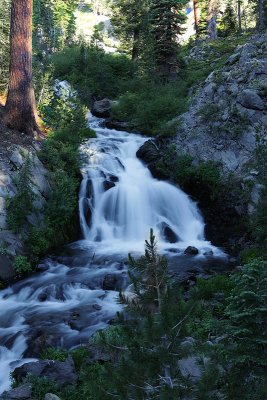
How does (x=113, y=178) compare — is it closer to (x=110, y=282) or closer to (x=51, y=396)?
(x=110, y=282)

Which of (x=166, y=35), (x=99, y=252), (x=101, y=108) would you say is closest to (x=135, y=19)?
(x=166, y=35)

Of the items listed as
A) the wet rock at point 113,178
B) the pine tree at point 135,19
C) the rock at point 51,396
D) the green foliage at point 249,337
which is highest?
the pine tree at point 135,19

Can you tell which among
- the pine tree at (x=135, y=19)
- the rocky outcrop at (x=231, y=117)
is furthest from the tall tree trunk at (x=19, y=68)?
the pine tree at (x=135, y=19)

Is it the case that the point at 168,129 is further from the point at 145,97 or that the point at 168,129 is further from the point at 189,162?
the point at 145,97

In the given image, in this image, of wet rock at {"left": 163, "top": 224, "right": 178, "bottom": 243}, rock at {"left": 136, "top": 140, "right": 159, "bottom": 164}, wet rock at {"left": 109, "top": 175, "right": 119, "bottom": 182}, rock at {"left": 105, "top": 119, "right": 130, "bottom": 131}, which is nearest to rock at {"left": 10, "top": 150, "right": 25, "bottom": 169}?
wet rock at {"left": 109, "top": 175, "right": 119, "bottom": 182}

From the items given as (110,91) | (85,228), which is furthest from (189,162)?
(110,91)

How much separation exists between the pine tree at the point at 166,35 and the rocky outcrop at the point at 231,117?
243 inches

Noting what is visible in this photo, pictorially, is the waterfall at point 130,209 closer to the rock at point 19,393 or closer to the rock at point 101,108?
the rock at point 19,393

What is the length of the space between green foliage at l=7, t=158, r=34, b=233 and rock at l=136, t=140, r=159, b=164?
24.7ft

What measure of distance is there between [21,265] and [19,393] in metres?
5.25

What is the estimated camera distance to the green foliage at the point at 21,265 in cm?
1028

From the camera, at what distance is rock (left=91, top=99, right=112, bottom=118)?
24.6m

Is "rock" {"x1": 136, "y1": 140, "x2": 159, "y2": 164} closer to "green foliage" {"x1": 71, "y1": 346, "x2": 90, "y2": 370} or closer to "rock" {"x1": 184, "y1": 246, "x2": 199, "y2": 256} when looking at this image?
Result: "rock" {"x1": 184, "y1": 246, "x2": 199, "y2": 256}

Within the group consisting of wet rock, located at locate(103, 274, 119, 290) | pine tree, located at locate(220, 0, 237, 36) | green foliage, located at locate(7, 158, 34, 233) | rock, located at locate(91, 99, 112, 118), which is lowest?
wet rock, located at locate(103, 274, 119, 290)
